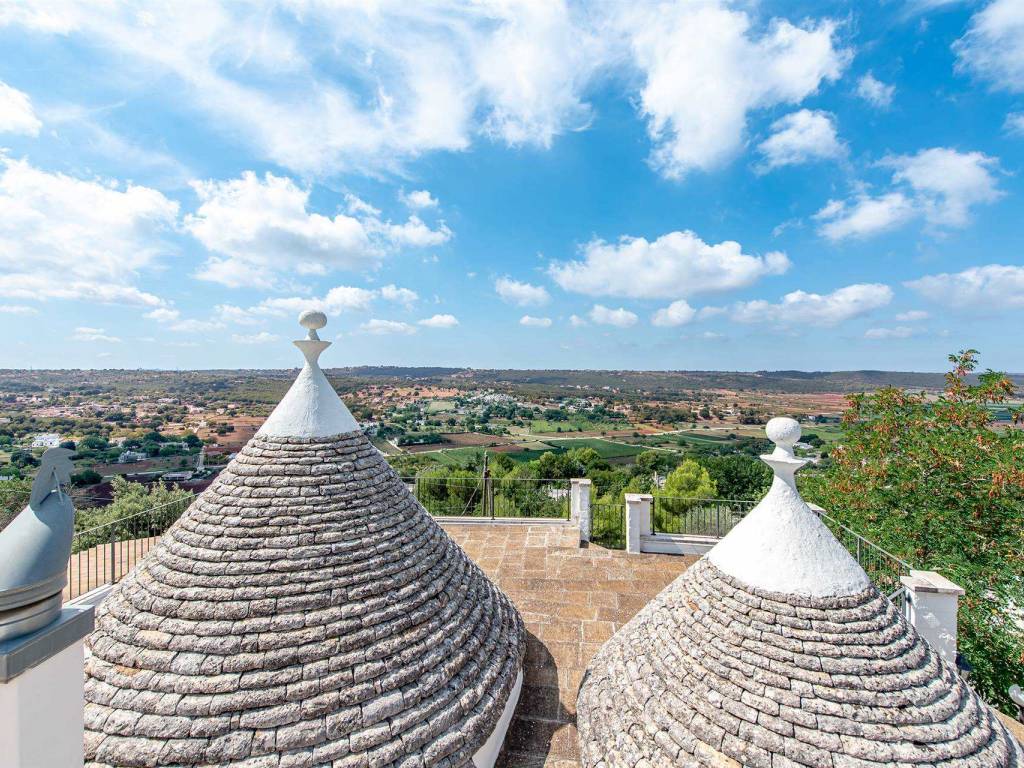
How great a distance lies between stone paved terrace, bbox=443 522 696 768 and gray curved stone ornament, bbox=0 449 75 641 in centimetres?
517

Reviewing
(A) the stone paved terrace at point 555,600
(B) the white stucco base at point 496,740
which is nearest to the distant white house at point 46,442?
(B) the white stucco base at point 496,740

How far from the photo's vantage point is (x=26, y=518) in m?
2.53

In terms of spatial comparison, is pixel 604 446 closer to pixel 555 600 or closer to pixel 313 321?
pixel 555 600

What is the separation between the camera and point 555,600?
949cm

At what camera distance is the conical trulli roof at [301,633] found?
395cm

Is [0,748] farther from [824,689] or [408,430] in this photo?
[408,430]

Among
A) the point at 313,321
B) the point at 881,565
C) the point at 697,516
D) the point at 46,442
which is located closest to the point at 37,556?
the point at 46,442

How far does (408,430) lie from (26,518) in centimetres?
6177

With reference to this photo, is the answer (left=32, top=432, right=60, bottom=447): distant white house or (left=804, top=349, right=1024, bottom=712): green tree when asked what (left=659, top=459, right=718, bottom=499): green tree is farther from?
(left=32, top=432, right=60, bottom=447): distant white house

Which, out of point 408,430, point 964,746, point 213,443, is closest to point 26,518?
point 964,746

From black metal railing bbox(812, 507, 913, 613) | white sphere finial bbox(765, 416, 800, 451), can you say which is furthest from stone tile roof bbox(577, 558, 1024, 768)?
black metal railing bbox(812, 507, 913, 613)

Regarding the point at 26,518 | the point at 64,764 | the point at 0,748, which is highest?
the point at 26,518

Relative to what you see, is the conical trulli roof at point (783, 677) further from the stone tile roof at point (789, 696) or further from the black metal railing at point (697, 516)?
the black metal railing at point (697, 516)

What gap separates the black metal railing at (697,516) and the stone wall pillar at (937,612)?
712 cm
